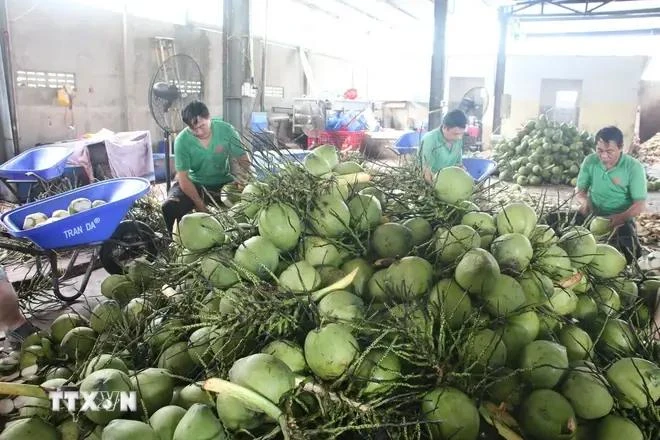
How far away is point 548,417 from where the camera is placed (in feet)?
4.16

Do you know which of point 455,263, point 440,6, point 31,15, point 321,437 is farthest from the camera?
point 440,6

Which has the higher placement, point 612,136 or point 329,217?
point 612,136

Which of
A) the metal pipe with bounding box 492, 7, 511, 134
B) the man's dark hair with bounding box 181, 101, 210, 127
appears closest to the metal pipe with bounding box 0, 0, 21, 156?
the man's dark hair with bounding box 181, 101, 210, 127

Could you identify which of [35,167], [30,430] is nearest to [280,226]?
[30,430]

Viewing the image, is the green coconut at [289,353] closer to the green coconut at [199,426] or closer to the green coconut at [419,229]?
the green coconut at [199,426]

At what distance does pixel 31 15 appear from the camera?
796 centimetres

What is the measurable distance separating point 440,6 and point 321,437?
28.3 ft

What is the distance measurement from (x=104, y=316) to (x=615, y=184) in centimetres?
395

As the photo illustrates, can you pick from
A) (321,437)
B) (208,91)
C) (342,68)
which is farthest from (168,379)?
(342,68)

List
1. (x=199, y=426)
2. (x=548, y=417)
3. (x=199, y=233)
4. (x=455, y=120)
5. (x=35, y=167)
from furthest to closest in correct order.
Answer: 1. (x=35, y=167)
2. (x=455, y=120)
3. (x=199, y=233)
4. (x=548, y=417)
5. (x=199, y=426)

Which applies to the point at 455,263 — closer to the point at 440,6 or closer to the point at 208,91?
the point at 440,6

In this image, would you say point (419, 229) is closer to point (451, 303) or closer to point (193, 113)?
point (451, 303)

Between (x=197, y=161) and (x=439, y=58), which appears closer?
(x=197, y=161)

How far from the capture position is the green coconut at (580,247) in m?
1.83
